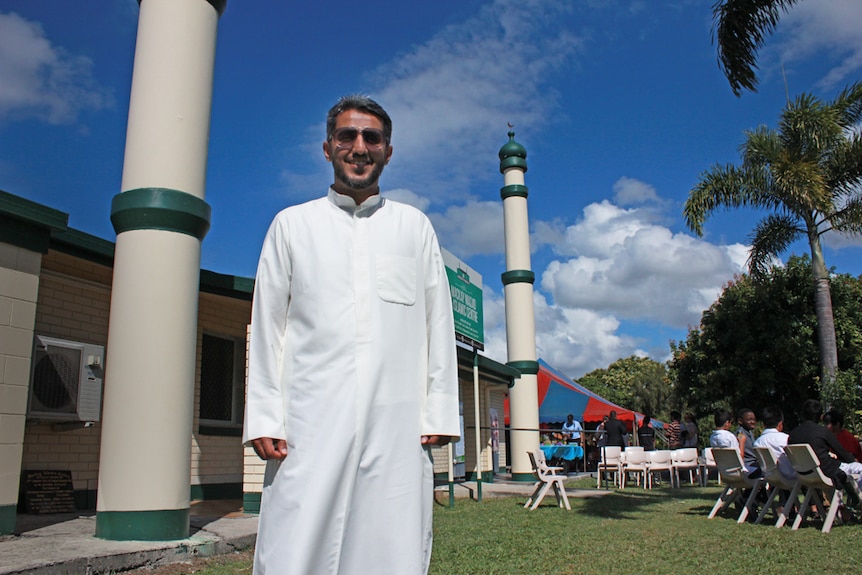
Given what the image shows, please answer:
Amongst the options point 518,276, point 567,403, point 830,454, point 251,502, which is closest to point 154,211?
point 251,502

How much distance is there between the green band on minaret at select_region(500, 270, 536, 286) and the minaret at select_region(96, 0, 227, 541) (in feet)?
34.1

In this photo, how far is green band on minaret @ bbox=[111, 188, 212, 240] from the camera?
21.0 feet

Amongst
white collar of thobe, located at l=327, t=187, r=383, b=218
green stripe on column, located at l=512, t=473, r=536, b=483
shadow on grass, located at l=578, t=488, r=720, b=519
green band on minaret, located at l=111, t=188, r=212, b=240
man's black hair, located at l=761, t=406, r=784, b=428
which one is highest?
green band on minaret, located at l=111, t=188, r=212, b=240

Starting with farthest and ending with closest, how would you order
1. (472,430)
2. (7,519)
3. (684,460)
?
(472,430)
(684,460)
(7,519)

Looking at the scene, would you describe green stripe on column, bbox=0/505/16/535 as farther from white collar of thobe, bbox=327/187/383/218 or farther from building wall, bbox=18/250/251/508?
white collar of thobe, bbox=327/187/383/218

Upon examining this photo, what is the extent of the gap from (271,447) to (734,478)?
26.9 feet

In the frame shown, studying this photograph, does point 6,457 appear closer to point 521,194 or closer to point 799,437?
point 799,437

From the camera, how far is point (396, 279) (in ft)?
8.79

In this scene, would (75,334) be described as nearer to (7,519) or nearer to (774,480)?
(7,519)

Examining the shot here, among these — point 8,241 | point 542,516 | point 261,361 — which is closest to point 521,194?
point 542,516

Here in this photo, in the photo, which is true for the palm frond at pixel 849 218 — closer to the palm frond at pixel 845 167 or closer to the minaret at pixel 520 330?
the palm frond at pixel 845 167

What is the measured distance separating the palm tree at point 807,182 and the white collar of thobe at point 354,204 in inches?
587

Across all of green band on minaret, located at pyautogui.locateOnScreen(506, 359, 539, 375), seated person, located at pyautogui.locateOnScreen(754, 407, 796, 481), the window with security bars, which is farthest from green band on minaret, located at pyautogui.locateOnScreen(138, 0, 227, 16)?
green band on minaret, located at pyautogui.locateOnScreen(506, 359, 539, 375)

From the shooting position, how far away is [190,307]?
6.52 meters
